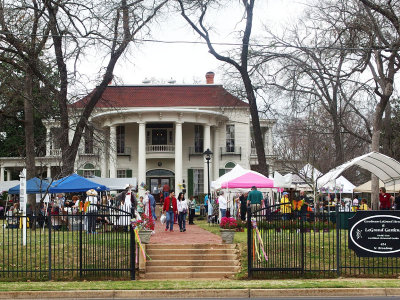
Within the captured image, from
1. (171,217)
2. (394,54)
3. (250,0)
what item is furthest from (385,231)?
(250,0)

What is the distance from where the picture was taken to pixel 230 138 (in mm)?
49312

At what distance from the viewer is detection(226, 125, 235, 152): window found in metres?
49.0

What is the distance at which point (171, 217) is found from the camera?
2356 cm

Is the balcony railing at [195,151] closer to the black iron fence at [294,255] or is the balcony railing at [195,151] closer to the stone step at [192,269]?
the black iron fence at [294,255]

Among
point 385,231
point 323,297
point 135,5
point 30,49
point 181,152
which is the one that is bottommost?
point 323,297

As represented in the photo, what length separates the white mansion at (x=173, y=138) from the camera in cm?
4556

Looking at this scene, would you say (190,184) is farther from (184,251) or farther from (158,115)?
(184,251)

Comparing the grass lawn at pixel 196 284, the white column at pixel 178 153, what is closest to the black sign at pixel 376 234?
the grass lawn at pixel 196 284

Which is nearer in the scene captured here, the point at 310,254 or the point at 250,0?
the point at 310,254

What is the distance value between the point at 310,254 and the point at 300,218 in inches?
59.5

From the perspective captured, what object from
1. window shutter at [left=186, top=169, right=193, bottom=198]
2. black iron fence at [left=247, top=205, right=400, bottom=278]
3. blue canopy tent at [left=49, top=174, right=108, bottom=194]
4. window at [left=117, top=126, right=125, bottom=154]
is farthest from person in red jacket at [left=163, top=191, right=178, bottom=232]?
window at [left=117, top=126, right=125, bottom=154]

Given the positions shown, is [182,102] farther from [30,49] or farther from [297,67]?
[30,49]

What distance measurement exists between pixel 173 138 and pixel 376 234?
33858 millimetres

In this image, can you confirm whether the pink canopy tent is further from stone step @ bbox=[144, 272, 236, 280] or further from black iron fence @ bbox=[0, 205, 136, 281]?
stone step @ bbox=[144, 272, 236, 280]
